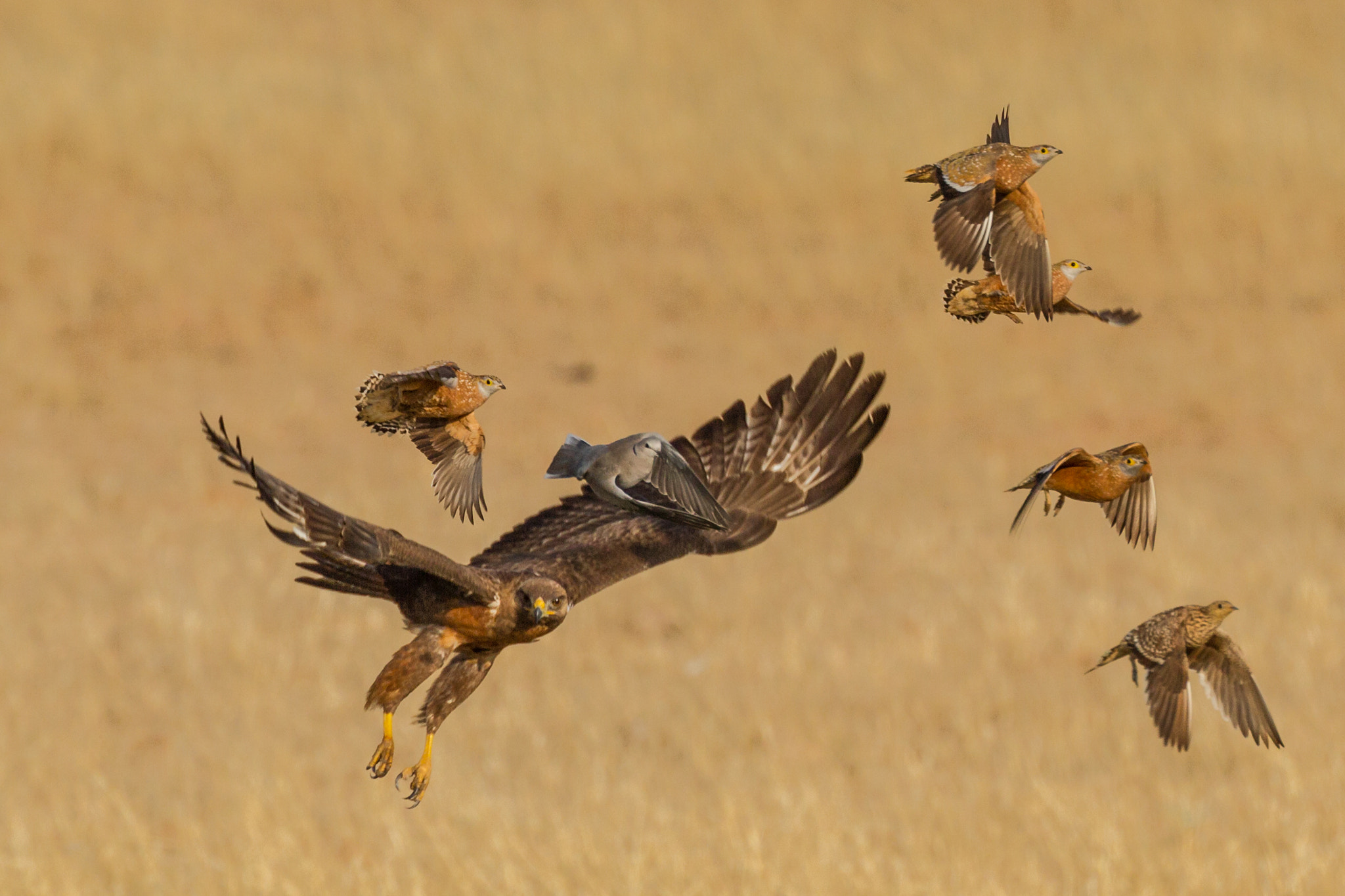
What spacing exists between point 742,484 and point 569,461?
141 inches

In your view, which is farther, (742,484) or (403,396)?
(742,484)

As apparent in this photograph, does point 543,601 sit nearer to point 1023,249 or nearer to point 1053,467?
point 1053,467

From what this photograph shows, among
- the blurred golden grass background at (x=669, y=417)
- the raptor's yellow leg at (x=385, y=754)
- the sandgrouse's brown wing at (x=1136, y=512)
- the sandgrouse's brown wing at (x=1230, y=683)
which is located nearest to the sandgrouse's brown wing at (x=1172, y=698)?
the sandgrouse's brown wing at (x=1230, y=683)

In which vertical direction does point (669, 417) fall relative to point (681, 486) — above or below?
above

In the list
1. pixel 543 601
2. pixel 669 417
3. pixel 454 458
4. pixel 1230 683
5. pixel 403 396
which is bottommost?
pixel 1230 683

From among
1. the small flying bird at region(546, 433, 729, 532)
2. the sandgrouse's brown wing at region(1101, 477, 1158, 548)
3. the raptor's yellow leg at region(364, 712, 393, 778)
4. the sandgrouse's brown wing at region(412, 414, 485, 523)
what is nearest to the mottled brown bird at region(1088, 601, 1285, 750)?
the sandgrouse's brown wing at region(1101, 477, 1158, 548)

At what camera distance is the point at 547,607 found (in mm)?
5203

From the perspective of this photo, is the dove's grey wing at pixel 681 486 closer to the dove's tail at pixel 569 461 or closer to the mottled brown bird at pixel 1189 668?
the dove's tail at pixel 569 461

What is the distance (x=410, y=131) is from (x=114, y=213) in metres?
5.29

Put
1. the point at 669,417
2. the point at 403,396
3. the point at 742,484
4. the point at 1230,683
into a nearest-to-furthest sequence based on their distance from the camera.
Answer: the point at 403,396
the point at 1230,683
the point at 742,484
the point at 669,417

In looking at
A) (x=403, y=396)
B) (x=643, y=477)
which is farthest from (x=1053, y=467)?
(x=403, y=396)

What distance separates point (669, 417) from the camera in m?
27.6

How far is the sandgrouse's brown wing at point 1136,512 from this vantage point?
3.90 metres

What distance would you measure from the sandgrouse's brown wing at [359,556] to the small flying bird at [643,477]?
508 millimetres
